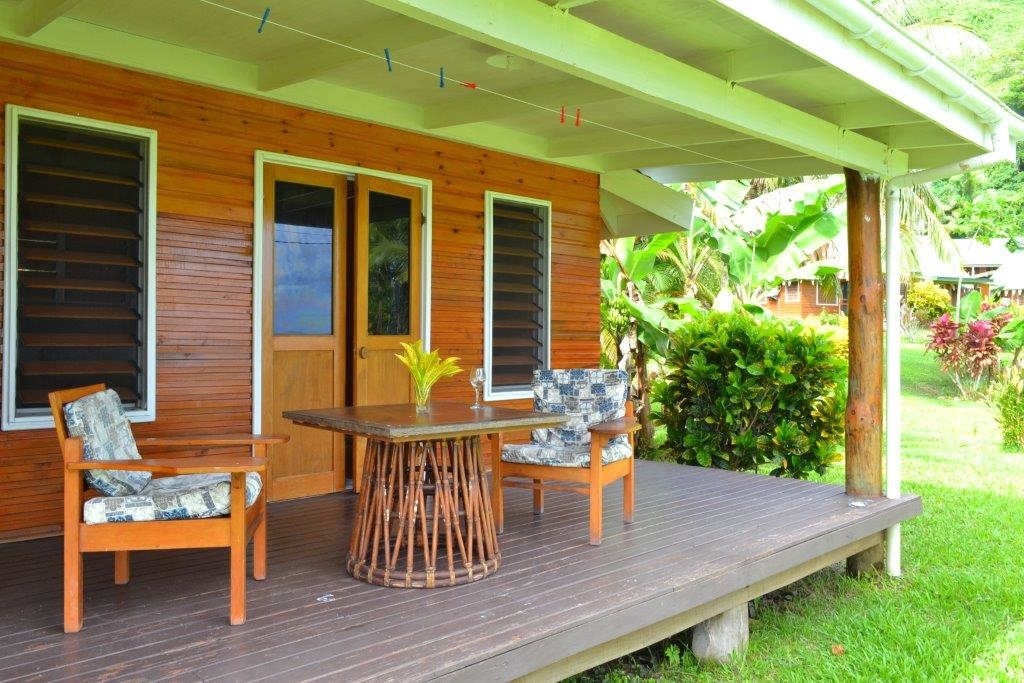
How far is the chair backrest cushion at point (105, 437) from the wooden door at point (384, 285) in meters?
2.12

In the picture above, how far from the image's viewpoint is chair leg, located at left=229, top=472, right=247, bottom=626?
3.09m

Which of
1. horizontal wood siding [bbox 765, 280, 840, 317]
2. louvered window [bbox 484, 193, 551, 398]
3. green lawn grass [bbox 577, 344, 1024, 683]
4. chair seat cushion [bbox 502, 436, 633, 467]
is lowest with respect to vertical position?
green lawn grass [bbox 577, 344, 1024, 683]

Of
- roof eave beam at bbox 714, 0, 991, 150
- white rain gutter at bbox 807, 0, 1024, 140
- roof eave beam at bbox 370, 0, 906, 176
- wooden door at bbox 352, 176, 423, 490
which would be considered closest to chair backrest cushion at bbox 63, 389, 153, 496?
roof eave beam at bbox 370, 0, 906, 176

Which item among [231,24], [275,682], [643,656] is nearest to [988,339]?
[643,656]

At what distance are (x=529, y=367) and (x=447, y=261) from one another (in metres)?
1.29

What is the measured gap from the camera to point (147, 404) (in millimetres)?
4625

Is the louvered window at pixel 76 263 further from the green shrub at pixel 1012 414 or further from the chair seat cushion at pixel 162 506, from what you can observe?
the green shrub at pixel 1012 414

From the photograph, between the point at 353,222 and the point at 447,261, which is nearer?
the point at 353,222

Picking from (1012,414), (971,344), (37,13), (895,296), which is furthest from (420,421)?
(971,344)

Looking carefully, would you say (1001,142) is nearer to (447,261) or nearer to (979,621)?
(979,621)

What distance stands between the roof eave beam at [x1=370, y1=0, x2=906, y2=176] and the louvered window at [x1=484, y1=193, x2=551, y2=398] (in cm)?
244

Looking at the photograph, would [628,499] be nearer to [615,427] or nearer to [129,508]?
[615,427]

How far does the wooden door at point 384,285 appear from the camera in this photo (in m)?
5.64

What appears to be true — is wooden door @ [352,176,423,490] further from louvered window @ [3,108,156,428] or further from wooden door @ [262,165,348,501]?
louvered window @ [3,108,156,428]
